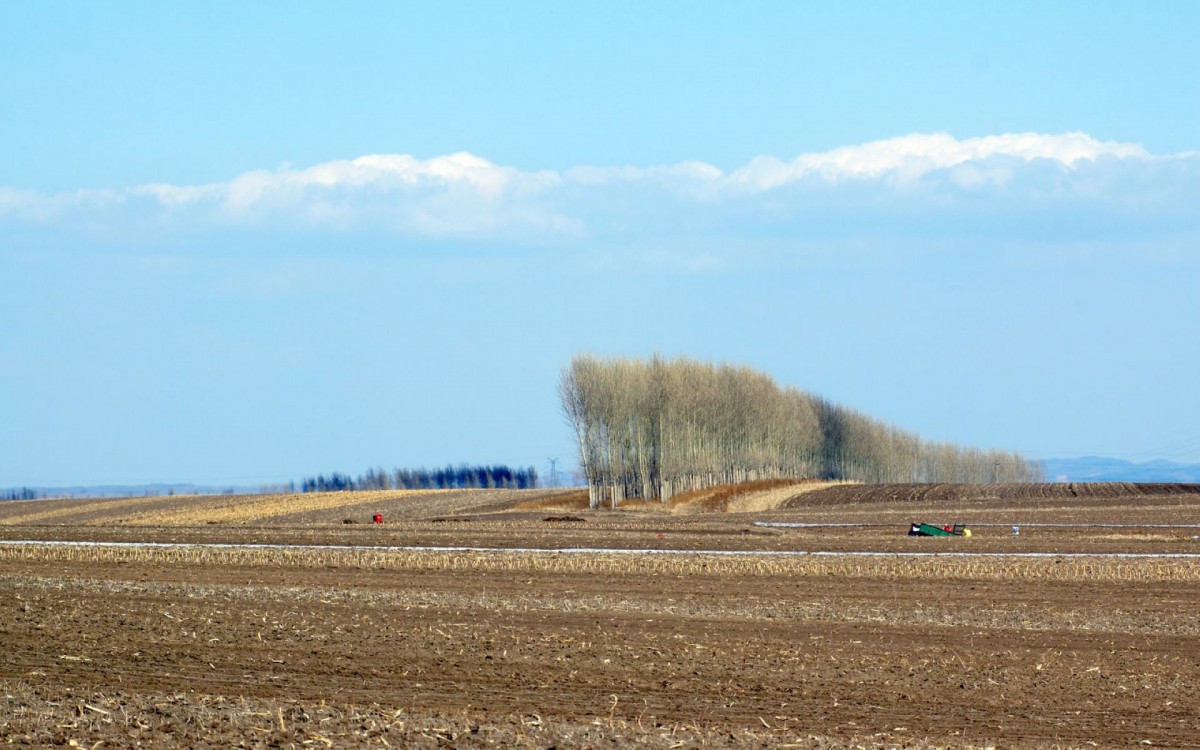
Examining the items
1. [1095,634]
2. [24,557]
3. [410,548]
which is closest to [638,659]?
[1095,634]

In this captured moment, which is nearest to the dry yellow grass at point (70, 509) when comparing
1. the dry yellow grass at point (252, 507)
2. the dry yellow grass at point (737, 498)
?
the dry yellow grass at point (252, 507)

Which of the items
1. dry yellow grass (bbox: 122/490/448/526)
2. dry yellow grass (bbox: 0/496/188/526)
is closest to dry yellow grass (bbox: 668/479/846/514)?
dry yellow grass (bbox: 122/490/448/526)

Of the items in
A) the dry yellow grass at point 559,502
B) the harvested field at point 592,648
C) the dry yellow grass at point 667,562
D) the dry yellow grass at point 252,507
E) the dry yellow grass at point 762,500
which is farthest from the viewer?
the dry yellow grass at point 559,502

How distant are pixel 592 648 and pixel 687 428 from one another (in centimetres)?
7880

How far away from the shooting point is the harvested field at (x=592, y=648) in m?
12.6

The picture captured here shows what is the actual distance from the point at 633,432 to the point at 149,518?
33.7 meters

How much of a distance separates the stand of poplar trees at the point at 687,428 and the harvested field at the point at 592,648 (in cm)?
5194

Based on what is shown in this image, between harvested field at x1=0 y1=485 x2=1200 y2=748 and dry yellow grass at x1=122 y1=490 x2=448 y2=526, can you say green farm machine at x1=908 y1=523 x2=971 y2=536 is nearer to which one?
harvested field at x1=0 y1=485 x2=1200 y2=748

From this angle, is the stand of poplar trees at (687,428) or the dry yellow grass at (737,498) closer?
the dry yellow grass at (737,498)

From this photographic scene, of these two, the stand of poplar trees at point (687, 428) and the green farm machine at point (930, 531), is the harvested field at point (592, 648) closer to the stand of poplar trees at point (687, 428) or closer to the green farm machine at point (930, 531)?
the green farm machine at point (930, 531)

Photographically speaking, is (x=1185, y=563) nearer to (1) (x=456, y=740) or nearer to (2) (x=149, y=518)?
(1) (x=456, y=740)

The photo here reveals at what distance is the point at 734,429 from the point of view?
10788cm

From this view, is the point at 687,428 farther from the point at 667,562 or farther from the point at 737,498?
the point at 667,562

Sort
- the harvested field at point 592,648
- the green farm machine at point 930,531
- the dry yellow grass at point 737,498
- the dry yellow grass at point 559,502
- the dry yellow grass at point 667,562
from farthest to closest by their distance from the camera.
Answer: the dry yellow grass at point 737,498, the dry yellow grass at point 559,502, the green farm machine at point 930,531, the dry yellow grass at point 667,562, the harvested field at point 592,648
